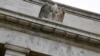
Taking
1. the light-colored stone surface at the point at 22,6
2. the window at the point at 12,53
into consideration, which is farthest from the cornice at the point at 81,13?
the window at the point at 12,53

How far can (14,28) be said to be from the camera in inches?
480

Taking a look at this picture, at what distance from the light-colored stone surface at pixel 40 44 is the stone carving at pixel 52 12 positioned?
1.33 m

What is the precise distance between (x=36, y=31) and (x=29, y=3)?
1805 mm

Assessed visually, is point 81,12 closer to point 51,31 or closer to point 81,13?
point 81,13

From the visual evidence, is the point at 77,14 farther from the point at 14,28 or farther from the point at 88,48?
the point at 14,28

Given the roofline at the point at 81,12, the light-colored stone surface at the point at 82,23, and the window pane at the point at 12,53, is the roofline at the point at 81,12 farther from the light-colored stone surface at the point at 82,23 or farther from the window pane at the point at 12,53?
the window pane at the point at 12,53

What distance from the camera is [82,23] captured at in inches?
535

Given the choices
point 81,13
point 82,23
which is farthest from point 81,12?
point 82,23

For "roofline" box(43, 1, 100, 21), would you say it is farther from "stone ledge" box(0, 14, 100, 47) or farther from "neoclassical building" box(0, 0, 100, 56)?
"stone ledge" box(0, 14, 100, 47)

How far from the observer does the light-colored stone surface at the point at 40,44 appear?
39.0 ft

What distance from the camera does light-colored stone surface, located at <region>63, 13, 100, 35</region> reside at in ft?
43.9

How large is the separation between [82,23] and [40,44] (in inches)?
101

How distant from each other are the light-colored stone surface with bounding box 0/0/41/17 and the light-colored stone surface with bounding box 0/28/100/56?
1.39m

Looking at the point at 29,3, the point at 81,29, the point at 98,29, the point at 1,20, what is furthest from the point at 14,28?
the point at 98,29
